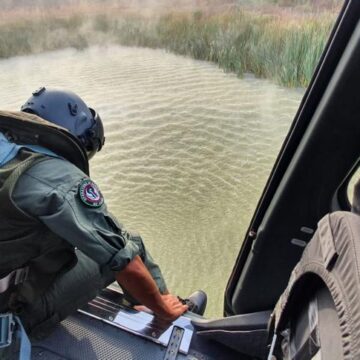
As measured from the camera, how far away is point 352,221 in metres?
1.04

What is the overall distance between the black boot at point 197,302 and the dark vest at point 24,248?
892mm

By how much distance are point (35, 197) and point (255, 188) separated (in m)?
2.45

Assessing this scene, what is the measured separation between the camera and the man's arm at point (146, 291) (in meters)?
1.92

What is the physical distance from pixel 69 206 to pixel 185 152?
2876 millimetres

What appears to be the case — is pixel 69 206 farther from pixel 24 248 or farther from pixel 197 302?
pixel 197 302

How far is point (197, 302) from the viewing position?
8.61 feet

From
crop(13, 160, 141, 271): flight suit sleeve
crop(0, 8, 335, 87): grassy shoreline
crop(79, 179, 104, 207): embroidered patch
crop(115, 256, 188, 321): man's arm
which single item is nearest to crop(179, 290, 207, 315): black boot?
crop(115, 256, 188, 321): man's arm

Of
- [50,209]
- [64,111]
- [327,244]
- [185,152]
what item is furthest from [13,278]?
[185,152]

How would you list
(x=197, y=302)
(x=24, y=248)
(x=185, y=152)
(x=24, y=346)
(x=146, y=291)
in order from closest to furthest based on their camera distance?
1. (x=24, y=248)
2. (x=24, y=346)
3. (x=146, y=291)
4. (x=197, y=302)
5. (x=185, y=152)

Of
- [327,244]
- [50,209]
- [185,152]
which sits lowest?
[185,152]

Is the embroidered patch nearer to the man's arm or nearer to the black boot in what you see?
the man's arm

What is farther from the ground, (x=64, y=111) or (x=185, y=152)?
(x=64, y=111)

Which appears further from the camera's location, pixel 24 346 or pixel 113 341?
pixel 113 341

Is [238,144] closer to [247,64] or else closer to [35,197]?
[247,64]
